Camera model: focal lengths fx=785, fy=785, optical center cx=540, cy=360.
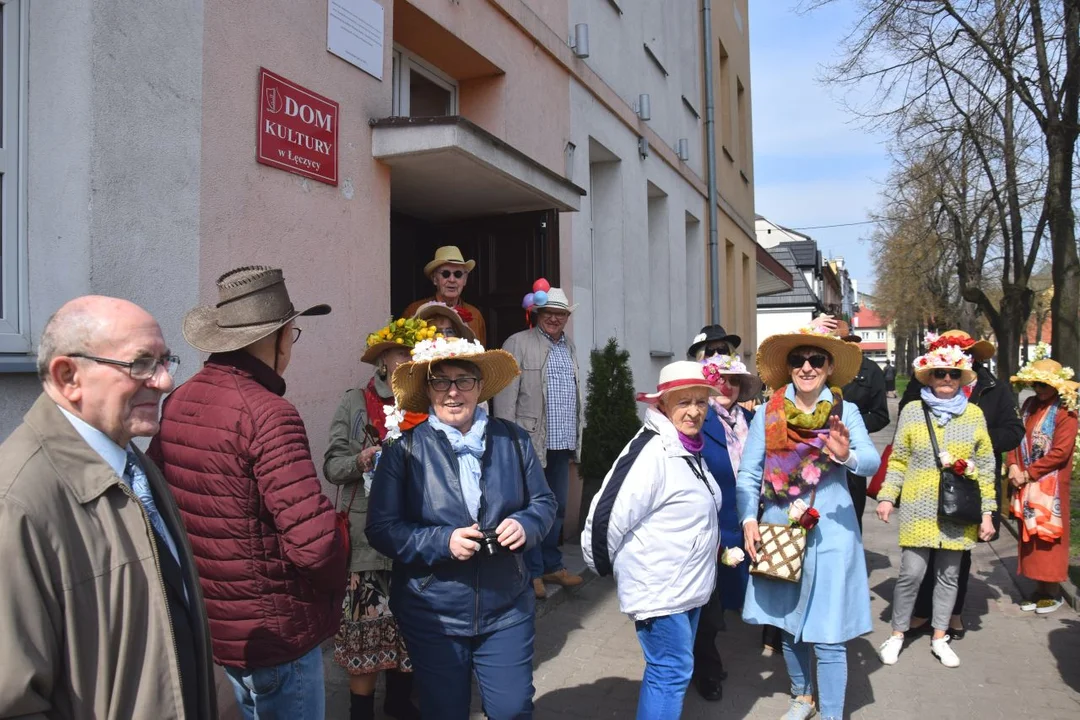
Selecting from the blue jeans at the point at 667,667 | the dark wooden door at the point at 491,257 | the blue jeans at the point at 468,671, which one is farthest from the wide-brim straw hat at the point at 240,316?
the dark wooden door at the point at 491,257

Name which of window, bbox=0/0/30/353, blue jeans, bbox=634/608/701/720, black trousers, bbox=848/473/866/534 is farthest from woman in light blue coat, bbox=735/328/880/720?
window, bbox=0/0/30/353

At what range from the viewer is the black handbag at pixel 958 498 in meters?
4.55

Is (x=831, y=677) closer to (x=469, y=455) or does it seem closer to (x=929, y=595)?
(x=929, y=595)

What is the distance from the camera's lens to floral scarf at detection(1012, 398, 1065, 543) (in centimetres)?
543

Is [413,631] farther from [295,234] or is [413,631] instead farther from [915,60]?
[915,60]

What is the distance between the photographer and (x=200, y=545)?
2270 millimetres

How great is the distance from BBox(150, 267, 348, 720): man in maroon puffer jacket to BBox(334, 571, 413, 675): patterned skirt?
1097mm

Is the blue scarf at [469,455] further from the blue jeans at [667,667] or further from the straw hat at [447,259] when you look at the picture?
the straw hat at [447,259]

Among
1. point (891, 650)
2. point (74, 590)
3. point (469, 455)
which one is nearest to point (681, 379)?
point (469, 455)

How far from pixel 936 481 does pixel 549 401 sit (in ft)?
8.29

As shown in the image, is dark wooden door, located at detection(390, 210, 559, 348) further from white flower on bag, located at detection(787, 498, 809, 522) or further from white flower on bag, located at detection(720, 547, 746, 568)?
white flower on bag, located at detection(720, 547, 746, 568)

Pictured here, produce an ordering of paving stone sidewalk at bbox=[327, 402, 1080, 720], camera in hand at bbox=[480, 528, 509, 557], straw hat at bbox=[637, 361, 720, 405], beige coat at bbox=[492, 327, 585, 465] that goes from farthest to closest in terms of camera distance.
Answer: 1. beige coat at bbox=[492, 327, 585, 465]
2. paving stone sidewalk at bbox=[327, 402, 1080, 720]
3. straw hat at bbox=[637, 361, 720, 405]
4. camera in hand at bbox=[480, 528, 509, 557]

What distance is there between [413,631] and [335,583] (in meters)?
0.57

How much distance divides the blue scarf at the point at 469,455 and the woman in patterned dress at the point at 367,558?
73 cm
